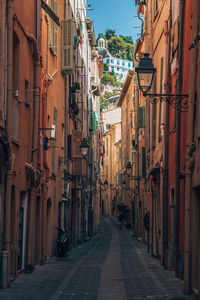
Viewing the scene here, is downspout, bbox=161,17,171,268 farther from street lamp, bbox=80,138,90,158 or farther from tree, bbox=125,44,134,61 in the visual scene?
tree, bbox=125,44,134,61

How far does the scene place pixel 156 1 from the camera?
79.5 feet

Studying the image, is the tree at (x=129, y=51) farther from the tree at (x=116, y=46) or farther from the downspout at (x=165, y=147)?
the downspout at (x=165, y=147)

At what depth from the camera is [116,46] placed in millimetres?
189875

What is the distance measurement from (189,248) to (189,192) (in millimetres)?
1141

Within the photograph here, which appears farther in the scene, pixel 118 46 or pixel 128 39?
pixel 128 39

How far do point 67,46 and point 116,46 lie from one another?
16793 centimetres

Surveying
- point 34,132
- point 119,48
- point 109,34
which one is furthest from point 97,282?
point 109,34

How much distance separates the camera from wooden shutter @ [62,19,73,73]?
24484mm

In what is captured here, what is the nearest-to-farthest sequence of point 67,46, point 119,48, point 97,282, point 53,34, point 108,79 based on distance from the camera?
point 97,282, point 53,34, point 67,46, point 108,79, point 119,48

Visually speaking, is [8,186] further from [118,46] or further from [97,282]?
[118,46]

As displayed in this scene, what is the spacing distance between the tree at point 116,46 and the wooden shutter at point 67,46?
166m

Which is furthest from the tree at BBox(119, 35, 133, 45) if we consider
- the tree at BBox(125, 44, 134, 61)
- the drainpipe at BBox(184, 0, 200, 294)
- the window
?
the drainpipe at BBox(184, 0, 200, 294)

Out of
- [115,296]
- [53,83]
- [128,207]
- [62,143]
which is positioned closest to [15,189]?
[115,296]

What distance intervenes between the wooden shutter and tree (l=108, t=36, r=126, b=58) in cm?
16568
